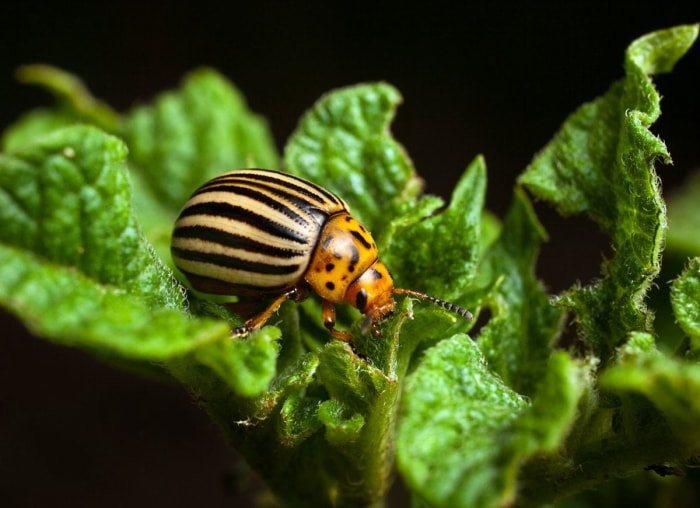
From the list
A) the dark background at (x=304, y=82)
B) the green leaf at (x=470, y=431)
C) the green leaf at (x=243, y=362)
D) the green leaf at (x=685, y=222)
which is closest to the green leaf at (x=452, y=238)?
the green leaf at (x=470, y=431)

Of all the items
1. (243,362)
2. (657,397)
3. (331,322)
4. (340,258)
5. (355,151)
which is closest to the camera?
(657,397)

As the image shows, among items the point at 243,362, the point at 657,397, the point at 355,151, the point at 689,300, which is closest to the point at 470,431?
the point at 657,397

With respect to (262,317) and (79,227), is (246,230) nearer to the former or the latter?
(262,317)

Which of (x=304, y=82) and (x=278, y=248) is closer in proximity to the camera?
(x=278, y=248)

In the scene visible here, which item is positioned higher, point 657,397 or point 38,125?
point 38,125

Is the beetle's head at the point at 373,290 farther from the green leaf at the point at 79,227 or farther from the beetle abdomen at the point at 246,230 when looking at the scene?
the green leaf at the point at 79,227

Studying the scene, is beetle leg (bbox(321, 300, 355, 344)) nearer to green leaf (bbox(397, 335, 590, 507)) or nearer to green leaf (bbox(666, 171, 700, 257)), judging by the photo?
green leaf (bbox(397, 335, 590, 507))

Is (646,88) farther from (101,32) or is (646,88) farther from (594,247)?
(101,32)
